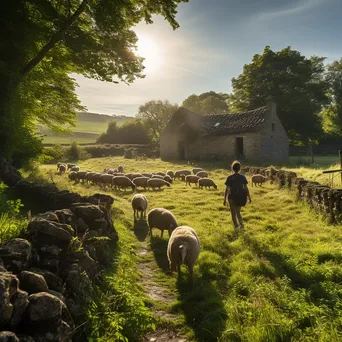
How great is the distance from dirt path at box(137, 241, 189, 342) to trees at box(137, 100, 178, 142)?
2870 inches

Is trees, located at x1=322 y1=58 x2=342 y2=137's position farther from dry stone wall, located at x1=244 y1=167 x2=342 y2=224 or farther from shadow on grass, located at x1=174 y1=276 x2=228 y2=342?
shadow on grass, located at x1=174 y1=276 x2=228 y2=342

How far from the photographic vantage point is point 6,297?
2.84m

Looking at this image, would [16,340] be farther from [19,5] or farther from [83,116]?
[83,116]

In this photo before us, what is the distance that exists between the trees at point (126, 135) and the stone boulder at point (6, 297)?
7183cm

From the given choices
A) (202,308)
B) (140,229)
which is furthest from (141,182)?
(202,308)

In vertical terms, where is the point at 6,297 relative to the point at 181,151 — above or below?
below

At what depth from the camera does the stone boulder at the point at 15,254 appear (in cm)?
362

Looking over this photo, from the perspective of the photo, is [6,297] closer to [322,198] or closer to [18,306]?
[18,306]

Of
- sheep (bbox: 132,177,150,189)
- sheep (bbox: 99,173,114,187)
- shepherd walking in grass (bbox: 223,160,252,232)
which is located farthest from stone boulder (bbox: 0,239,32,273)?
sheep (bbox: 99,173,114,187)

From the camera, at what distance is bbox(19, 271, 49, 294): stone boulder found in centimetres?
345

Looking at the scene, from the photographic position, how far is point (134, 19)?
43.1 feet

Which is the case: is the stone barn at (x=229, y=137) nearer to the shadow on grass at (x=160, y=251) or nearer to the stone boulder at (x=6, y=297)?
the shadow on grass at (x=160, y=251)

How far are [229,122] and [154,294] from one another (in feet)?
120

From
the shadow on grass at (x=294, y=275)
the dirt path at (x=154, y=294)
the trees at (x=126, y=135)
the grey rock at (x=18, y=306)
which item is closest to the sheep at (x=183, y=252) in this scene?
the dirt path at (x=154, y=294)
